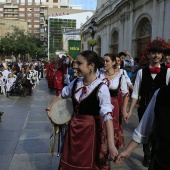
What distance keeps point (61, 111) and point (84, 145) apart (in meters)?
0.48

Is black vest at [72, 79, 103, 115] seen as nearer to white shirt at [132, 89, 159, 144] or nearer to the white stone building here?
white shirt at [132, 89, 159, 144]

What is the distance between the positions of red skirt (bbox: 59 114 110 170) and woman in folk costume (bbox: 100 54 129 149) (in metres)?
1.48

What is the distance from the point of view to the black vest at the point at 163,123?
1751 millimetres

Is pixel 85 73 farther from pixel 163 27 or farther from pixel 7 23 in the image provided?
pixel 7 23

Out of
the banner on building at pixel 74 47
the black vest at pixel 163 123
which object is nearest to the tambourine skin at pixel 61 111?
the black vest at pixel 163 123

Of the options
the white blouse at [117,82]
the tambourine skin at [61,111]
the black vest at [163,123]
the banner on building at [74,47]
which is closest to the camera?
the black vest at [163,123]

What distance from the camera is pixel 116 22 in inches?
784

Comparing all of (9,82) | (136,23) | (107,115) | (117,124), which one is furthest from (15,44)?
(107,115)

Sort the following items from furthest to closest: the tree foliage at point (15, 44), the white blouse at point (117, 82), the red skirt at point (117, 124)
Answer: the tree foliage at point (15, 44) → the white blouse at point (117, 82) → the red skirt at point (117, 124)

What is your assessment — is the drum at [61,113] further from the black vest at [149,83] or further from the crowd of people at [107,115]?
the black vest at [149,83]

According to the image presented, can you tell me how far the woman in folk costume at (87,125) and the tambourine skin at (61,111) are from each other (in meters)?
0.12

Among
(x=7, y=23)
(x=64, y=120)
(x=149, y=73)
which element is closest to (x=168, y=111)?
(x=64, y=120)

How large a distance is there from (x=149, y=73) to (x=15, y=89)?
9161 mm

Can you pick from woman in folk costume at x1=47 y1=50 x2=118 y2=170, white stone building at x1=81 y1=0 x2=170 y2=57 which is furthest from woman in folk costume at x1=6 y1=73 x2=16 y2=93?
woman in folk costume at x1=47 y1=50 x2=118 y2=170
